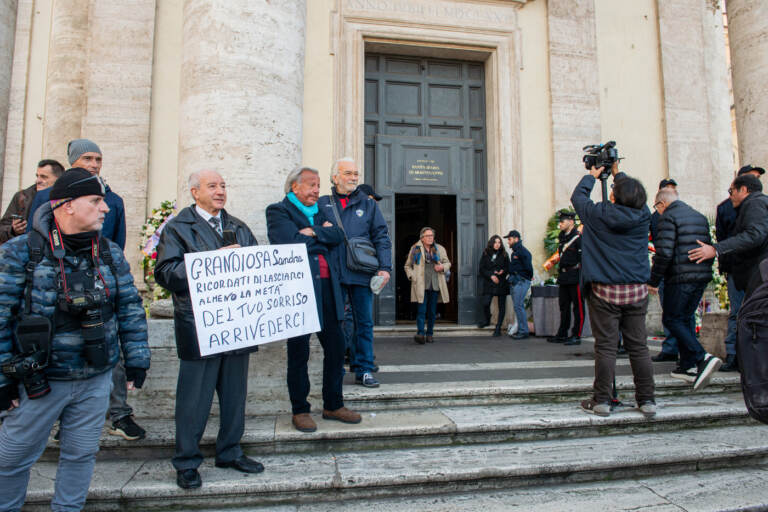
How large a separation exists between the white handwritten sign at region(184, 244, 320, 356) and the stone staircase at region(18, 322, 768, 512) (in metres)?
0.76

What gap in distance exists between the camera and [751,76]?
7574mm

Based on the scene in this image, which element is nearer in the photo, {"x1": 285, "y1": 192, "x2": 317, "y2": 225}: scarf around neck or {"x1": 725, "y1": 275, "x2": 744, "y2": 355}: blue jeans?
{"x1": 285, "y1": 192, "x2": 317, "y2": 225}: scarf around neck

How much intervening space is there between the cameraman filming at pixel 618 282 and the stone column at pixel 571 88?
5973 millimetres

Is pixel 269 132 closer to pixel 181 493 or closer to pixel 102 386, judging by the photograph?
pixel 102 386

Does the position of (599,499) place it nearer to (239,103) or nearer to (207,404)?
(207,404)

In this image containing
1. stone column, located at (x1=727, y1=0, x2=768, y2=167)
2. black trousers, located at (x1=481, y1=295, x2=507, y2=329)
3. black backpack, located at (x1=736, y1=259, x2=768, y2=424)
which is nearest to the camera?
black backpack, located at (x1=736, y1=259, x2=768, y2=424)

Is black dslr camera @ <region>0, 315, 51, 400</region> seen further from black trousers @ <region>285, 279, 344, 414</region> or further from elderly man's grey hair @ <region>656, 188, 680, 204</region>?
elderly man's grey hair @ <region>656, 188, 680, 204</region>

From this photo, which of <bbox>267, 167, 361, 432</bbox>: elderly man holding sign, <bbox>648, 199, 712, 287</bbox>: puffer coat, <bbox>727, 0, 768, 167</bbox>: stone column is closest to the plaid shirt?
<bbox>648, 199, 712, 287</bbox>: puffer coat

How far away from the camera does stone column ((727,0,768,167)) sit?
24.2 ft

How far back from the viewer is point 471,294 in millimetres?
9797

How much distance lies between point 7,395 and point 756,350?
340cm

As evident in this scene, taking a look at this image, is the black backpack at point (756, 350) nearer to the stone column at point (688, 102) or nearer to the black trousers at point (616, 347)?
the black trousers at point (616, 347)

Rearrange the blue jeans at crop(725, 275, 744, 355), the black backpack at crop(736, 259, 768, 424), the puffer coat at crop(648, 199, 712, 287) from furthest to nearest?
the blue jeans at crop(725, 275, 744, 355)
the puffer coat at crop(648, 199, 712, 287)
the black backpack at crop(736, 259, 768, 424)

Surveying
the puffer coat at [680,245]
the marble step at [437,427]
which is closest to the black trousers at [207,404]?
the marble step at [437,427]
